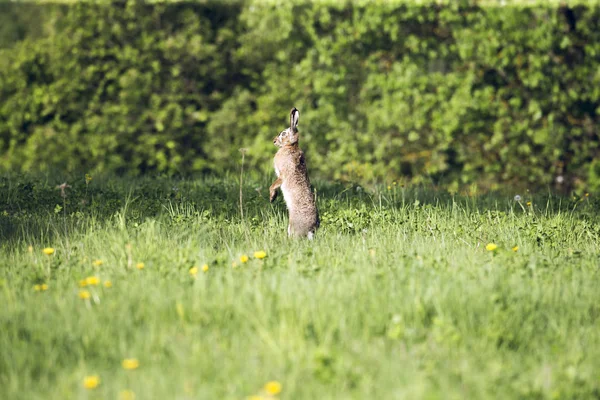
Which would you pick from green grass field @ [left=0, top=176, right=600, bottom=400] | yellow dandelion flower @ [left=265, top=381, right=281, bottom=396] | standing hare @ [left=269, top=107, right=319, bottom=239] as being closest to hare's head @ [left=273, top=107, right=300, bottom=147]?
standing hare @ [left=269, top=107, right=319, bottom=239]

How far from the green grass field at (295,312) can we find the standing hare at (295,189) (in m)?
0.17

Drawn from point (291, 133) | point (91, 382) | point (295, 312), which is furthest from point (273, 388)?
point (291, 133)

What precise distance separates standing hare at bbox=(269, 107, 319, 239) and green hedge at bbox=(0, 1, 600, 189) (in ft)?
12.8

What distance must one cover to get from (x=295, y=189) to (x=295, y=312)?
235 cm

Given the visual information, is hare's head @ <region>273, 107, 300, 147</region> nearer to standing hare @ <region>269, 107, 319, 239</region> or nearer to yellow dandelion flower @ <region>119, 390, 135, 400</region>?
standing hare @ <region>269, 107, 319, 239</region>

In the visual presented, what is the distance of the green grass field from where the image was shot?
11.3ft

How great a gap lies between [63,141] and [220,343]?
944 centimetres

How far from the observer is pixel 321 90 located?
37.9 ft

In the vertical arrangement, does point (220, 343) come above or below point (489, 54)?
below

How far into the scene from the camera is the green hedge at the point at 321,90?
10.6 meters

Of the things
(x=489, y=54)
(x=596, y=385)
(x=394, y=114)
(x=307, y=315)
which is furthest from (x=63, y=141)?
(x=596, y=385)

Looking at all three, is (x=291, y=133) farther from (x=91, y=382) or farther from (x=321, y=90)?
(x=321, y=90)

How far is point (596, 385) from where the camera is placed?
3.44 metres

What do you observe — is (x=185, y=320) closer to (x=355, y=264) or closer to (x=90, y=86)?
(x=355, y=264)
